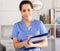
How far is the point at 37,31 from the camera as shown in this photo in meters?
1.63

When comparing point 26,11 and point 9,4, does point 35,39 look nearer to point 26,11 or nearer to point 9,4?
point 26,11

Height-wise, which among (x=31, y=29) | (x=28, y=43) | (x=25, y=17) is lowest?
(x=28, y=43)

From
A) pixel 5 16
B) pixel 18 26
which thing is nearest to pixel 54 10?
pixel 5 16

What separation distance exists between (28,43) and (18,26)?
28 centimetres

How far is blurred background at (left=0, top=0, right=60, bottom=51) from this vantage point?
11.0 ft

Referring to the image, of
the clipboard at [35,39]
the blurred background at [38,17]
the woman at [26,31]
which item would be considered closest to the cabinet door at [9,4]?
the blurred background at [38,17]

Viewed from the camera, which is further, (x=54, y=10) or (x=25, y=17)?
(x=54, y=10)

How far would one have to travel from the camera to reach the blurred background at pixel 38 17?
11.0 feet

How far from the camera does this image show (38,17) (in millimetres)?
3645

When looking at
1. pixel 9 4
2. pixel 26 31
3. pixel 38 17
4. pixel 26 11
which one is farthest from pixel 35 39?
pixel 38 17

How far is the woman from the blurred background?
5.41 feet

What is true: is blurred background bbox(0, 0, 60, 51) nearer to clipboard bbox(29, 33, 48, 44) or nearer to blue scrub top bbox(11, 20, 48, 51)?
blue scrub top bbox(11, 20, 48, 51)

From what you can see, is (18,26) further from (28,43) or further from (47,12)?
(47,12)

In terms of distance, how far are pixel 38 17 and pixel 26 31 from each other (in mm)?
2034
